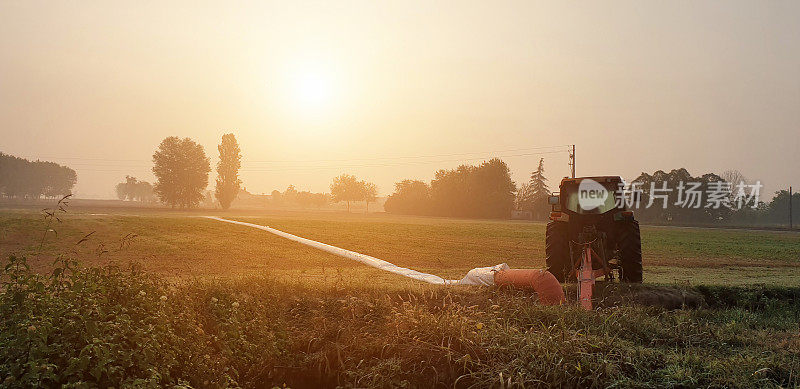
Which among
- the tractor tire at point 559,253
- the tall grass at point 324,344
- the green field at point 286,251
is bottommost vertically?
the green field at point 286,251

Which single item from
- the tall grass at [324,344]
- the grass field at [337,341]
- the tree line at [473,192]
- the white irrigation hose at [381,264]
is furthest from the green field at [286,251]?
the tree line at [473,192]

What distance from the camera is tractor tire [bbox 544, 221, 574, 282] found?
13.1 meters

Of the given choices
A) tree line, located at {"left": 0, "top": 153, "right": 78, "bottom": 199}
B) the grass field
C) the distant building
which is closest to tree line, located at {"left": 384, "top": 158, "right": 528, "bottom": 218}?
the distant building

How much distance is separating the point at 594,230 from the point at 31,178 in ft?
482

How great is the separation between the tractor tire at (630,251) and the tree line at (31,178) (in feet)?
425

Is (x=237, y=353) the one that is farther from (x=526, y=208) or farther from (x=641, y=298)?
(x=526, y=208)

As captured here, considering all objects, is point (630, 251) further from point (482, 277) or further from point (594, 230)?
point (482, 277)

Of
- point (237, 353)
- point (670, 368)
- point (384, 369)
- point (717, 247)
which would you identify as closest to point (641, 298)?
point (670, 368)

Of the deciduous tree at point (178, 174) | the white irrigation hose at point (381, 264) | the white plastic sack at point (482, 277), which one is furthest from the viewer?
the deciduous tree at point (178, 174)

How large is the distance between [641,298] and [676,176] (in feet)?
309

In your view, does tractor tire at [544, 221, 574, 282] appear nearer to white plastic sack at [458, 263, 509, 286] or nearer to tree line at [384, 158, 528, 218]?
white plastic sack at [458, 263, 509, 286]

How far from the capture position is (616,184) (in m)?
12.8

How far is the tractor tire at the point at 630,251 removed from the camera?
1276cm

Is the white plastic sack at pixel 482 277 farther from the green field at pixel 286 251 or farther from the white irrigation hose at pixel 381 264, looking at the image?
the green field at pixel 286 251
